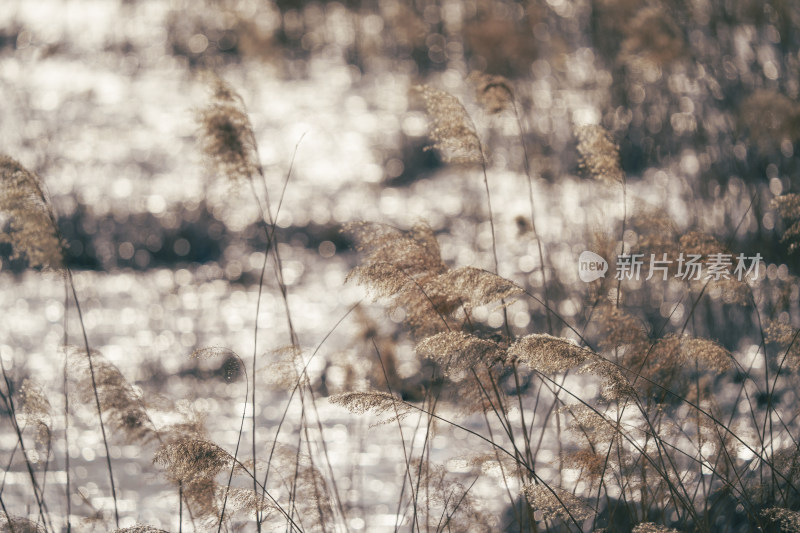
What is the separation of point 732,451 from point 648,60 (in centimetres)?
342

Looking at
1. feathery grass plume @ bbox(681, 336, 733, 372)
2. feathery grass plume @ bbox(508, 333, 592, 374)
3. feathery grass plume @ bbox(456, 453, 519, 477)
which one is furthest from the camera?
feathery grass plume @ bbox(456, 453, 519, 477)

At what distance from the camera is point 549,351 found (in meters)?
1.93

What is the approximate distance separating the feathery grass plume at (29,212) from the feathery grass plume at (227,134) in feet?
1.88

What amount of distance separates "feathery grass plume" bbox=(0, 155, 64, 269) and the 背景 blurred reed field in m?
0.02

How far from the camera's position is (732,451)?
2.71m

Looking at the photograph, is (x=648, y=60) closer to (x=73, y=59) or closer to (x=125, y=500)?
(x=125, y=500)

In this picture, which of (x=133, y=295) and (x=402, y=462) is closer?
(x=402, y=462)

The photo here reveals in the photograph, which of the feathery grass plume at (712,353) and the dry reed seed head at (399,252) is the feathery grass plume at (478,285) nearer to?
the dry reed seed head at (399,252)

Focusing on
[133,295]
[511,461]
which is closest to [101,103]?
[133,295]

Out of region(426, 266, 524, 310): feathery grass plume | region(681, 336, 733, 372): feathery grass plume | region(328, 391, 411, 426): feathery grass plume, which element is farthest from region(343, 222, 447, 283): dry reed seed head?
region(681, 336, 733, 372): feathery grass plume

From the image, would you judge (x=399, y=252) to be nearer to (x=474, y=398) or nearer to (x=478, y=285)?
(x=478, y=285)

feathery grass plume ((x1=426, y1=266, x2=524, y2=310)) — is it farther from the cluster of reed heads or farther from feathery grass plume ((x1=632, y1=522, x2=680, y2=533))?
feathery grass plume ((x1=632, y1=522, x2=680, y2=533))

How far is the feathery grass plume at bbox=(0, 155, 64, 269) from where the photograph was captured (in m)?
2.63

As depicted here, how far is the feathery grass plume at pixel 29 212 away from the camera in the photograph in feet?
8.62
